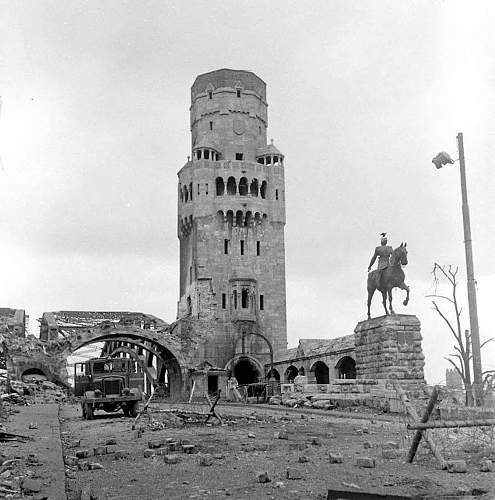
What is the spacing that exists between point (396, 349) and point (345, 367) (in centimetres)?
2550

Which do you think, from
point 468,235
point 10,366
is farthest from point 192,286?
point 468,235

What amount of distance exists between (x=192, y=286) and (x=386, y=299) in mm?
41187

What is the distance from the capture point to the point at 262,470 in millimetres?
8969

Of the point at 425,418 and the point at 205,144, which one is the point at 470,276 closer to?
the point at 425,418

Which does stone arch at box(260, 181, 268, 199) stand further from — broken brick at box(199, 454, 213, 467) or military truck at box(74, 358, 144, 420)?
broken brick at box(199, 454, 213, 467)

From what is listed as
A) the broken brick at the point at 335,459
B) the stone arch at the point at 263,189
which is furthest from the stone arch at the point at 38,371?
the broken brick at the point at 335,459

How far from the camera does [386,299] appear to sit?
2570cm

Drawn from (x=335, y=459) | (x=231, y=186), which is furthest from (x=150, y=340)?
(x=335, y=459)

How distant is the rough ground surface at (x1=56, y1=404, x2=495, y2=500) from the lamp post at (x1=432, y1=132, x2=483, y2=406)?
122 inches

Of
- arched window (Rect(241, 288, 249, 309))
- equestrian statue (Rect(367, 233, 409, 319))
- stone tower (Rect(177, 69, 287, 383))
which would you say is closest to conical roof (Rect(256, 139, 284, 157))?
stone tower (Rect(177, 69, 287, 383))

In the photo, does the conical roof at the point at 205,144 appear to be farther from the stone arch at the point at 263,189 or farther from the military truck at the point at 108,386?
the military truck at the point at 108,386

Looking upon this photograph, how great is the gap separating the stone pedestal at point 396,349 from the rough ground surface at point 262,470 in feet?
31.1

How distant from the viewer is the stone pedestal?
78.4 ft

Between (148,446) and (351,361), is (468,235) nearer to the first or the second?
(148,446)
